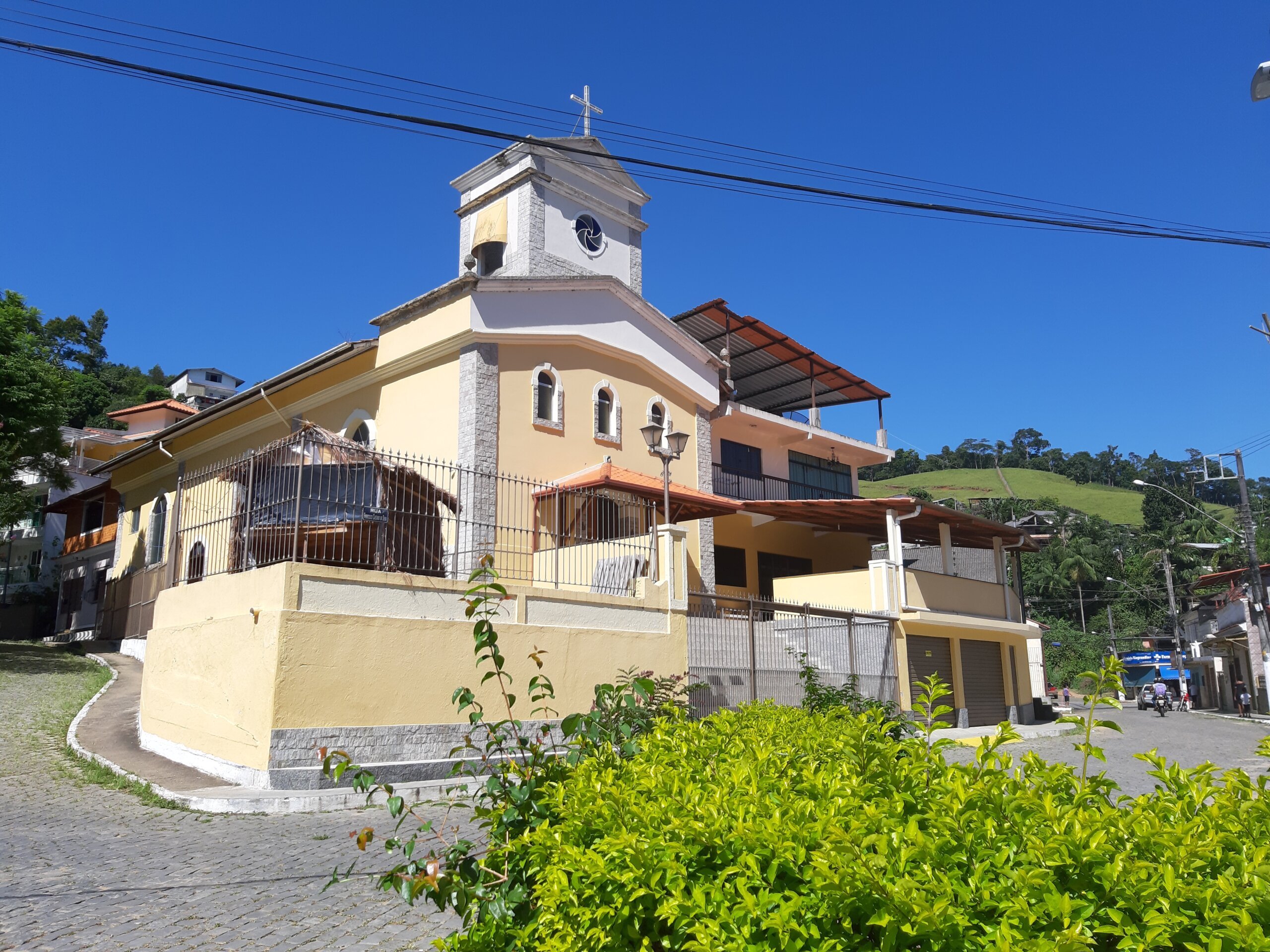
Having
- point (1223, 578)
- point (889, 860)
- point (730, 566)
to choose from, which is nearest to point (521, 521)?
point (730, 566)

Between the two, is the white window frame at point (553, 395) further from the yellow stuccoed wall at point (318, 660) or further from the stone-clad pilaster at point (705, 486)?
the yellow stuccoed wall at point (318, 660)

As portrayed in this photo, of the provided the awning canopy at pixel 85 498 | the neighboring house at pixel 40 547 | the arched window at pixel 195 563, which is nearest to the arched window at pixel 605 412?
the arched window at pixel 195 563

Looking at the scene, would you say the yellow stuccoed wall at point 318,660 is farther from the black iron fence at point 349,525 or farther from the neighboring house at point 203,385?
the neighboring house at point 203,385

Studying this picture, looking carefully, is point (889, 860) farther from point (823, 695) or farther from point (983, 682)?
point (983, 682)

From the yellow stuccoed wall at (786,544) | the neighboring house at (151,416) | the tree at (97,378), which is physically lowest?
the yellow stuccoed wall at (786,544)

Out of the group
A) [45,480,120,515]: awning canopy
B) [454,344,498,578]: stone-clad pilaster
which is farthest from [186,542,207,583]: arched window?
[45,480,120,515]: awning canopy

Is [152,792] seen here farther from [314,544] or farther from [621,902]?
[621,902]


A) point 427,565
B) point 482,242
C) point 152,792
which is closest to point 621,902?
point 152,792

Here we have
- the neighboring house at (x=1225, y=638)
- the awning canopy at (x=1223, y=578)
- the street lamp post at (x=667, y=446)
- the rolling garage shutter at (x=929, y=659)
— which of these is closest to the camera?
the street lamp post at (x=667, y=446)

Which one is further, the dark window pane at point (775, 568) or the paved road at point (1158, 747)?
the dark window pane at point (775, 568)

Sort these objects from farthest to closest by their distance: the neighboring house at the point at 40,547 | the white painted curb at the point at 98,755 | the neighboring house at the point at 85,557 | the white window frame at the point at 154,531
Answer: the neighboring house at the point at 40,547
the neighboring house at the point at 85,557
the white window frame at the point at 154,531
the white painted curb at the point at 98,755

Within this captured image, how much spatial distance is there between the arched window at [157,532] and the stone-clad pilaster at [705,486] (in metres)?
15.2

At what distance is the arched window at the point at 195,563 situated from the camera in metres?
12.2

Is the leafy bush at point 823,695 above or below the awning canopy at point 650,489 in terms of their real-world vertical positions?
below
